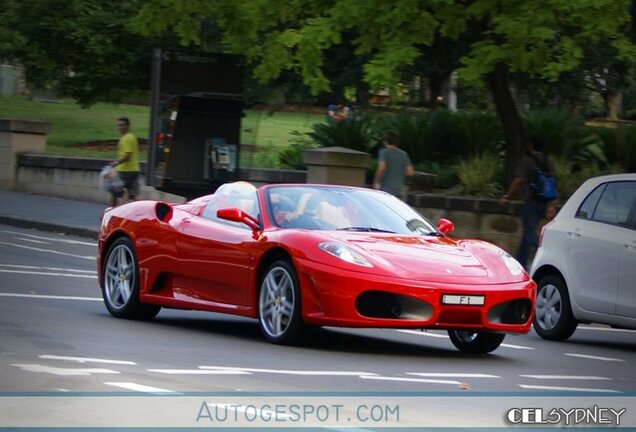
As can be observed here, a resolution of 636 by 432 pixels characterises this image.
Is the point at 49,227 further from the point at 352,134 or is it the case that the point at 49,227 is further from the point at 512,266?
the point at 512,266

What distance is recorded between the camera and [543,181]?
19578mm

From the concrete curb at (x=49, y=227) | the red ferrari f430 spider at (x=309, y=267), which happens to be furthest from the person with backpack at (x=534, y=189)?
the concrete curb at (x=49, y=227)

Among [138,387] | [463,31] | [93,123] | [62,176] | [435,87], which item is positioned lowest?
[62,176]

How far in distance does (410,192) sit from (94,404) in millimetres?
15834

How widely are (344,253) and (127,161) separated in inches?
597

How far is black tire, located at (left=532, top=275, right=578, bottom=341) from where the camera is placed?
45.2 feet

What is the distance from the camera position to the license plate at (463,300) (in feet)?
35.8

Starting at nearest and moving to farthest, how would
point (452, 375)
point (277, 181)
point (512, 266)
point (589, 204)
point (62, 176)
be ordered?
point (452, 375) < point (512, 266) < point (589, 204) < point (277, 181) < point (62, 176)

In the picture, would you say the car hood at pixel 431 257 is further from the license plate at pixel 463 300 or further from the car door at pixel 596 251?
the car door at pixel 596 251

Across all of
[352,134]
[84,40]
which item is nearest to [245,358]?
[352,134]

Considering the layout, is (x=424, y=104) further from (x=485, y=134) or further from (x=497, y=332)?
(x=497, y=332)

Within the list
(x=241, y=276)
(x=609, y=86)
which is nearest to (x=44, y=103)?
(x=609, y=86)

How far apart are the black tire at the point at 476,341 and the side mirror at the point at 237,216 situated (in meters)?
1.86

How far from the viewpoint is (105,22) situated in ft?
127
